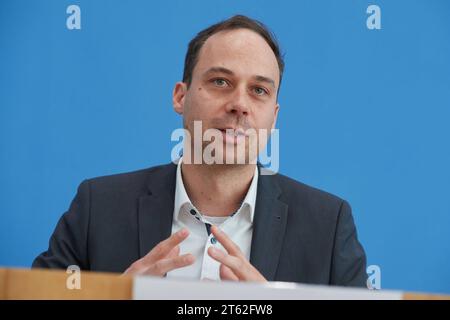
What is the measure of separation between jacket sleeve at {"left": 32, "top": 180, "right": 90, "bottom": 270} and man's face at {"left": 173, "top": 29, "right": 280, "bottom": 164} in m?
0.40

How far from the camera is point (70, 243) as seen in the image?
163cm

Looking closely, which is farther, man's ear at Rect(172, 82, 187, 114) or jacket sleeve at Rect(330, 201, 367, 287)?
man's ear at Rect(172, 82, 187, 114)

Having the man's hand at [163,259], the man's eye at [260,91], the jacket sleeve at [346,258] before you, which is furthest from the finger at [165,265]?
the man's eye at [260,91]

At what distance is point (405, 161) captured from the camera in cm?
230

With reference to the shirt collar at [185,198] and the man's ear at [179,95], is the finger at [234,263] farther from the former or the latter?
the man's ear at [179,95]

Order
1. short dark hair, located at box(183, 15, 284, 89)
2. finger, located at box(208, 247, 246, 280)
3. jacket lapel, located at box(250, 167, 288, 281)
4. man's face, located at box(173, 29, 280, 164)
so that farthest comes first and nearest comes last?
short dark hair, located at box(183, 15, 284, 89) → man's face, located at box(173, 29, 280, 164) → jacket lapel, located at box(250, 167, 288, 281) → finger, located at box(208, 247, 246, 280)

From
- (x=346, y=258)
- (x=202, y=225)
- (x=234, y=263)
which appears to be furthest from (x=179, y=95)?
(x=234, y=263)

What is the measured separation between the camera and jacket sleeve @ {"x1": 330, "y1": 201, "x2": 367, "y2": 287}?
1.60 meters

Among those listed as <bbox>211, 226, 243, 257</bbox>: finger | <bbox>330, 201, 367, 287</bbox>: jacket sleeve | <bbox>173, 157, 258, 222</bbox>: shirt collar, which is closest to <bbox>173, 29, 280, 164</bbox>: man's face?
<bbox>173, 157, 258, 222</bbox>: shirt collar

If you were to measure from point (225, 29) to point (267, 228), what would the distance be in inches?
25.6

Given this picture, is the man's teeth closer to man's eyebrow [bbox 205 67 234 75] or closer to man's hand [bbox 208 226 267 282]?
man's eyebrow [bbox 205 67 234 75]

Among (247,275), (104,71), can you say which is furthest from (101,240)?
(104,71)

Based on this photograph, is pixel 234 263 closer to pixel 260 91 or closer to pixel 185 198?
pixel 185 198
